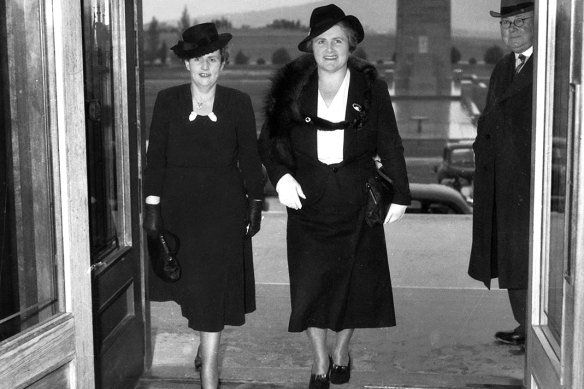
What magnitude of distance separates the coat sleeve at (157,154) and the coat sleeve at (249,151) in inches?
11.7

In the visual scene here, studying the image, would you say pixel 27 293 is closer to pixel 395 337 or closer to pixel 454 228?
pixel 395 337

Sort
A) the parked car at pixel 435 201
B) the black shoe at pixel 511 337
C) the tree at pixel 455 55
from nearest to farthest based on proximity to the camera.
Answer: the black shoe at pixel 511 337 → the parked car at pixel 435 201 → the tree at pixel 455 55

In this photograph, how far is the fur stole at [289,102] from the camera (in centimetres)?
369

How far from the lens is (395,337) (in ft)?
15.5

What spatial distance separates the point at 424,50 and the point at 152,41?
21.1ft

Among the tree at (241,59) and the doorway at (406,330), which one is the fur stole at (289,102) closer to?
the doorway at (406,330)

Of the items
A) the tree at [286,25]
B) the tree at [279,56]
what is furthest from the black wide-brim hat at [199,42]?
the tree at [286,25]

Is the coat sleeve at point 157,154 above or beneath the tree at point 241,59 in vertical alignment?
beneath

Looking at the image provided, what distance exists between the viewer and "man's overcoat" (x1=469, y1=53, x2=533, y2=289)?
4.05 meters

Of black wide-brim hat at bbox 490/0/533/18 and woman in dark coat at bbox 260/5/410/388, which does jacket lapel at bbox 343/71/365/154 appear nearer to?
woman in dark coat at bbox 260/5/410/388

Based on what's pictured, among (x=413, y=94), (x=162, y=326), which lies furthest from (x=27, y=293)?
(x=413, y=94)

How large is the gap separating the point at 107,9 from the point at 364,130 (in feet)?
3.79

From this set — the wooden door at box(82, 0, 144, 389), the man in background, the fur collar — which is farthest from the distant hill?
the wooden door at box(82, 0, 144, 389)

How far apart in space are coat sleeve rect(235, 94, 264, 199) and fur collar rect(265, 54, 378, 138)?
14 centimetres
